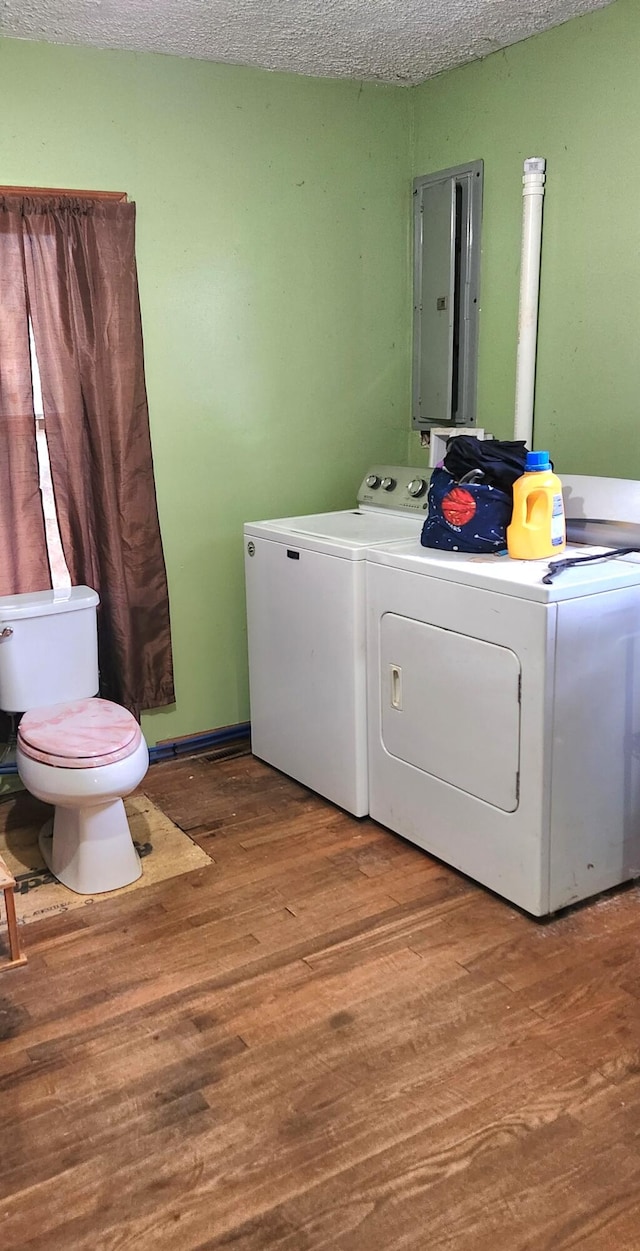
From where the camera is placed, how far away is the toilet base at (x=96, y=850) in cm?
260

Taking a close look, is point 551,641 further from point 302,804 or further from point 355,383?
point 355,383

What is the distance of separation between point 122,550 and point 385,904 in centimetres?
147

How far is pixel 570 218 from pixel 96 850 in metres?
2.34

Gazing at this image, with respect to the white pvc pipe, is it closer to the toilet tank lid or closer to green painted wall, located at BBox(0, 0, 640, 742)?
green painted wall, located at BBox(0, 0, 640, 742)

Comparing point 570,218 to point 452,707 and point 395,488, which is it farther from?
point 452,707

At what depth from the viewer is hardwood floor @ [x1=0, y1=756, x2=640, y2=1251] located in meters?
1.60

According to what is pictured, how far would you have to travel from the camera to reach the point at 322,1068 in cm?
194

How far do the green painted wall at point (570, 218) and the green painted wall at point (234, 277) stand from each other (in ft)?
1.43

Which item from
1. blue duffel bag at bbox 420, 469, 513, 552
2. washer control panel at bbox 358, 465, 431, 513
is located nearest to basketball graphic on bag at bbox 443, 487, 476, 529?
blue duffel bag at bbox 420, 469, 513, 552

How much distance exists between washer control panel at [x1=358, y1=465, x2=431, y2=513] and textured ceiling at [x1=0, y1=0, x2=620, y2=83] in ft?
4.34

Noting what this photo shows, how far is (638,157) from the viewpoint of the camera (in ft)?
8.94

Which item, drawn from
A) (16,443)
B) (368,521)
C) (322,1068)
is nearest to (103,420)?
(16,443)

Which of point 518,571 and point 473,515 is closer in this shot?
point 518,571

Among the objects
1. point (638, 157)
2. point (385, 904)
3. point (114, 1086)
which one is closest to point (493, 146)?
point (638, 157)
